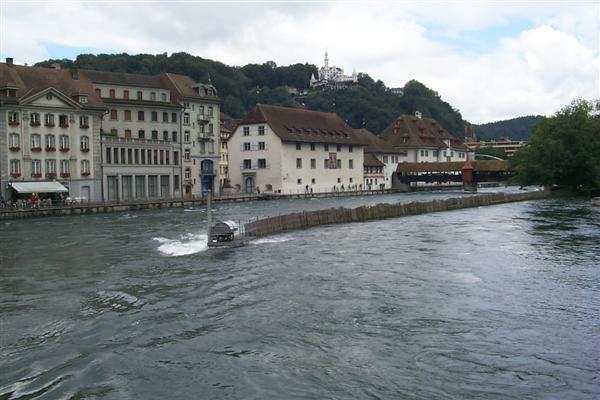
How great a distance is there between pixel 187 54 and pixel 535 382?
513 ft

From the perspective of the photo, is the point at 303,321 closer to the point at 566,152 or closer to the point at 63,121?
the point at 63,121

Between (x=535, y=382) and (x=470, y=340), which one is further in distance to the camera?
(x=470, y=340)

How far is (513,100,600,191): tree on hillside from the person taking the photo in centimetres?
7581

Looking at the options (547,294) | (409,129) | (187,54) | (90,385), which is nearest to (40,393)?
(90,385)

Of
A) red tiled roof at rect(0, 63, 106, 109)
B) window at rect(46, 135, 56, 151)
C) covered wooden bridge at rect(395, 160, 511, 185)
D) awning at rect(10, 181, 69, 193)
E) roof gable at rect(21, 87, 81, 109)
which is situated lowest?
awning at rect(10, 181, 69, 193)

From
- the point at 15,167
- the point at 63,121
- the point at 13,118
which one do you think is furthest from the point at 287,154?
the point at 15,167

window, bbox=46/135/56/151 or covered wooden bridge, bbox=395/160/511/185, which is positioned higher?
window, bbox=46/135/56/151

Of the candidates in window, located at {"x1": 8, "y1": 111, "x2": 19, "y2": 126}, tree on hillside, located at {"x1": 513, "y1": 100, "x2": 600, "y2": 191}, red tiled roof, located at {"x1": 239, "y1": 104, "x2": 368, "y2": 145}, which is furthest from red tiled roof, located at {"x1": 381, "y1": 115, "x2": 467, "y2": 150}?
window, located at {"x1": 8, "y1": 111, "x2": 19, "y2": 126}

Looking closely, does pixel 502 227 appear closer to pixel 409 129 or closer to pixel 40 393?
pixel 40 393

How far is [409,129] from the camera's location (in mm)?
124250

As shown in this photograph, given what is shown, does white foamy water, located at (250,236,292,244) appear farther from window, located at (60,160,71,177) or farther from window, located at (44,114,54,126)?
window, located at (44,114,54,126)

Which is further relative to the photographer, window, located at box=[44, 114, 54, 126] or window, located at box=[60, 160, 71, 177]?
window, located at box=[60, 160, 71, 177]

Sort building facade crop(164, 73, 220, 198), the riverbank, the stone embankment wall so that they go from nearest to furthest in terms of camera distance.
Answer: the stone embankment wall, the riverbank, building facade crop(164, 73, 220, 198)

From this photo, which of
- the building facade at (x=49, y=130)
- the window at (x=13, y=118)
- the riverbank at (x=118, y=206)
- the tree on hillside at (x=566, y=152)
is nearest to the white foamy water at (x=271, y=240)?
the riverbank at (x=118, y=206)
